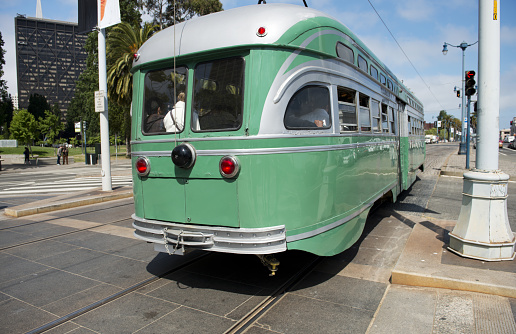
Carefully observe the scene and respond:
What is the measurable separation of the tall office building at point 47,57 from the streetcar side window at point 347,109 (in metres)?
134

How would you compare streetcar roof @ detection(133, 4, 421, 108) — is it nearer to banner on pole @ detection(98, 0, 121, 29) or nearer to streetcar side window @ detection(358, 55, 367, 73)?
streetcar side window @ detection(358, 55, 367, 73)

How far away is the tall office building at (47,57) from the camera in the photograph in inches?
4734

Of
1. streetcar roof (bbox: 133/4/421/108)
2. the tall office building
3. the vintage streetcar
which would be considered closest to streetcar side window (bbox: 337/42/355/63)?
the vintage streetcar

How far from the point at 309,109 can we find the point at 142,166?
2.14 meters

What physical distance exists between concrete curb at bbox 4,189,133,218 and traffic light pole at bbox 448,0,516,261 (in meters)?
10.2

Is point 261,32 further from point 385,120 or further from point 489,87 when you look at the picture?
point 385,120

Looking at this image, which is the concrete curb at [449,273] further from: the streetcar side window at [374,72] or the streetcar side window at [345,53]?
the streetcar side window at [374,72]

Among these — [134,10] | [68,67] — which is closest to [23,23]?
[68,67]

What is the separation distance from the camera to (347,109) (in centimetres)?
488

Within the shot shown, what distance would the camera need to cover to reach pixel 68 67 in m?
132

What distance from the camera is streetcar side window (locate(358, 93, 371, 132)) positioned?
17.8 feet

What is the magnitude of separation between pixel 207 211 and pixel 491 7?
4726mm

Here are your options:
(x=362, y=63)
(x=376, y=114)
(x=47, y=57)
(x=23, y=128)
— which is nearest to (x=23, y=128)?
(x=23, y=128)

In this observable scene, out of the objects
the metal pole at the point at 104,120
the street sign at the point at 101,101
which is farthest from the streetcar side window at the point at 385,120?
the street sign at the point at 101,101
